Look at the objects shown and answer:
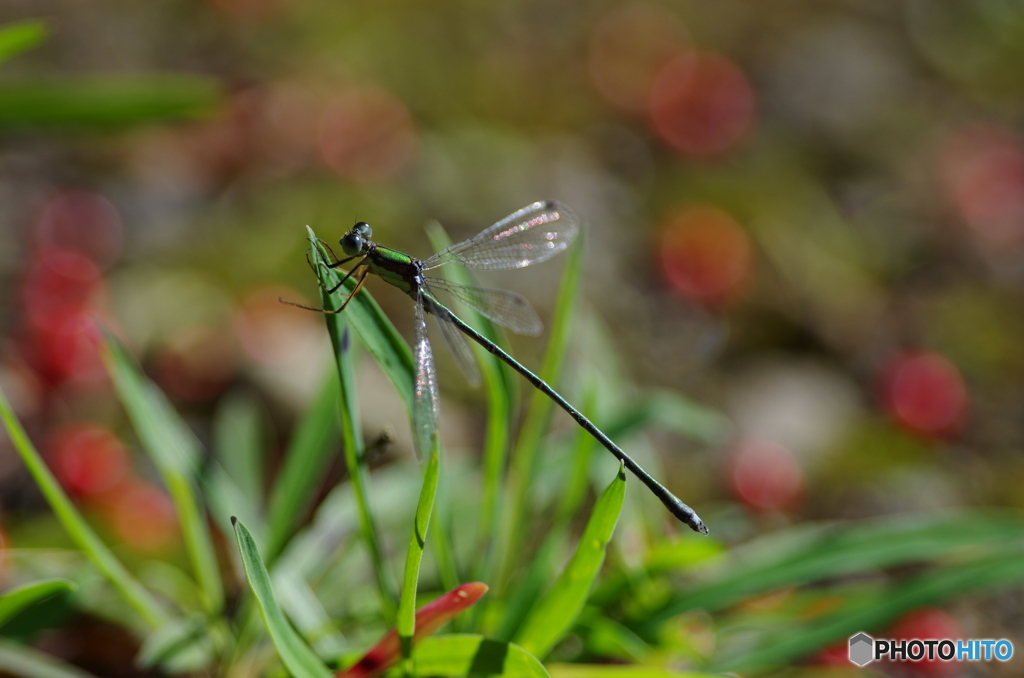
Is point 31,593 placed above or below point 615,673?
above

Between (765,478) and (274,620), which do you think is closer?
(274,620)

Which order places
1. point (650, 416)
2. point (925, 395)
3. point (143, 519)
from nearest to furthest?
point (650, 416) < point (143, 519) < point (925, 395)

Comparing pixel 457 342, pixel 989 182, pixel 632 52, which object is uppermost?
pixel 632 52

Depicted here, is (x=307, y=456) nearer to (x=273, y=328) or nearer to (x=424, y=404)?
(x=424, y=404)

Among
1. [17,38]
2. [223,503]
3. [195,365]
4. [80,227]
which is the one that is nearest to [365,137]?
[80,227]

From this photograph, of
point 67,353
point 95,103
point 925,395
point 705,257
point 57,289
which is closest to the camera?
point 95,103

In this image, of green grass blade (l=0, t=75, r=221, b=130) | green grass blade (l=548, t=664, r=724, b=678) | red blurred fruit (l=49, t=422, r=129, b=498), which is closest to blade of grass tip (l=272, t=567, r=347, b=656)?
green grass blade (l=548, t=664, r=724, b=678)

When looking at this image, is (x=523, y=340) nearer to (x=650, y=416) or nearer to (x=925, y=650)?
(x=650, y=416)
